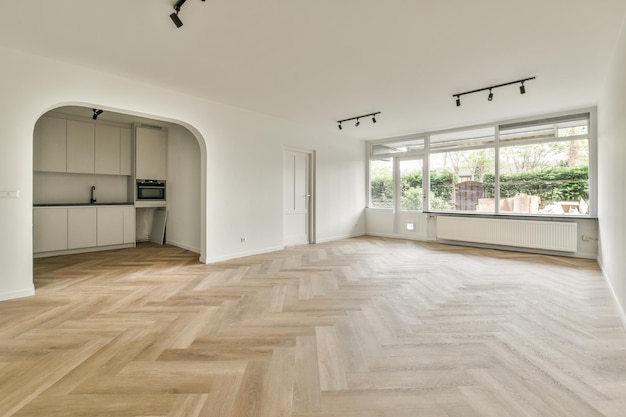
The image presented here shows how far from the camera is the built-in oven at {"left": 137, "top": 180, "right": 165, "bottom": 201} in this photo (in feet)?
21.1

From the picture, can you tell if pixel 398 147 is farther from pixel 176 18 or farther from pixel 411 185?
pixel 176 18

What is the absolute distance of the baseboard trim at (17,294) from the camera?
3.18 metres

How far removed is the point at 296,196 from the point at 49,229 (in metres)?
4.48

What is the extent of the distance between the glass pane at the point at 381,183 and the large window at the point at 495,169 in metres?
0.03

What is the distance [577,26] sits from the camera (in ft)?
9.14

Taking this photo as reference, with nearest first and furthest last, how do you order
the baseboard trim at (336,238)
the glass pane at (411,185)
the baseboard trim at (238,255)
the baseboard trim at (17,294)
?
1. the baseboard trim at (17,294)
2. the baseboard trim at (238,255)
3. the baseboard trim at (336,238)
4. the glass pane at (411,185)

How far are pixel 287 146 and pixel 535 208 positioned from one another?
5.03 m

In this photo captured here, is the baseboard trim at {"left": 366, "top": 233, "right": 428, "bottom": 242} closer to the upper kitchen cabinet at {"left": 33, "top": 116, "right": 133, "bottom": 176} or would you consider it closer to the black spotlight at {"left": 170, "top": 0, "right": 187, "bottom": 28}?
the upper kitchen cabinet at {"left": 33, "top": 116, "right": 133, "bottom": 176}

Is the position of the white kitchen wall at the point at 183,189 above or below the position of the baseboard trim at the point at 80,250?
above

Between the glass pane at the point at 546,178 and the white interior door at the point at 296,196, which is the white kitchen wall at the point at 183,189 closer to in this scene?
the white interior door at the point at 296,196

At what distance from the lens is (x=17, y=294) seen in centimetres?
325

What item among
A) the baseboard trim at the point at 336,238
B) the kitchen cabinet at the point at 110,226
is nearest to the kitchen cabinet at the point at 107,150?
the kitchen cabinet at the point at 110,226

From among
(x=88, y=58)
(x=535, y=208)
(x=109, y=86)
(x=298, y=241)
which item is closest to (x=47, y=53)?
(x=88, y=58)

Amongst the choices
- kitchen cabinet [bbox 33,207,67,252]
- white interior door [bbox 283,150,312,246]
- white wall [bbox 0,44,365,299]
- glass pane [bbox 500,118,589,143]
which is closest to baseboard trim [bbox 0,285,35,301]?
white wall [bbox 0,44,365,299]
